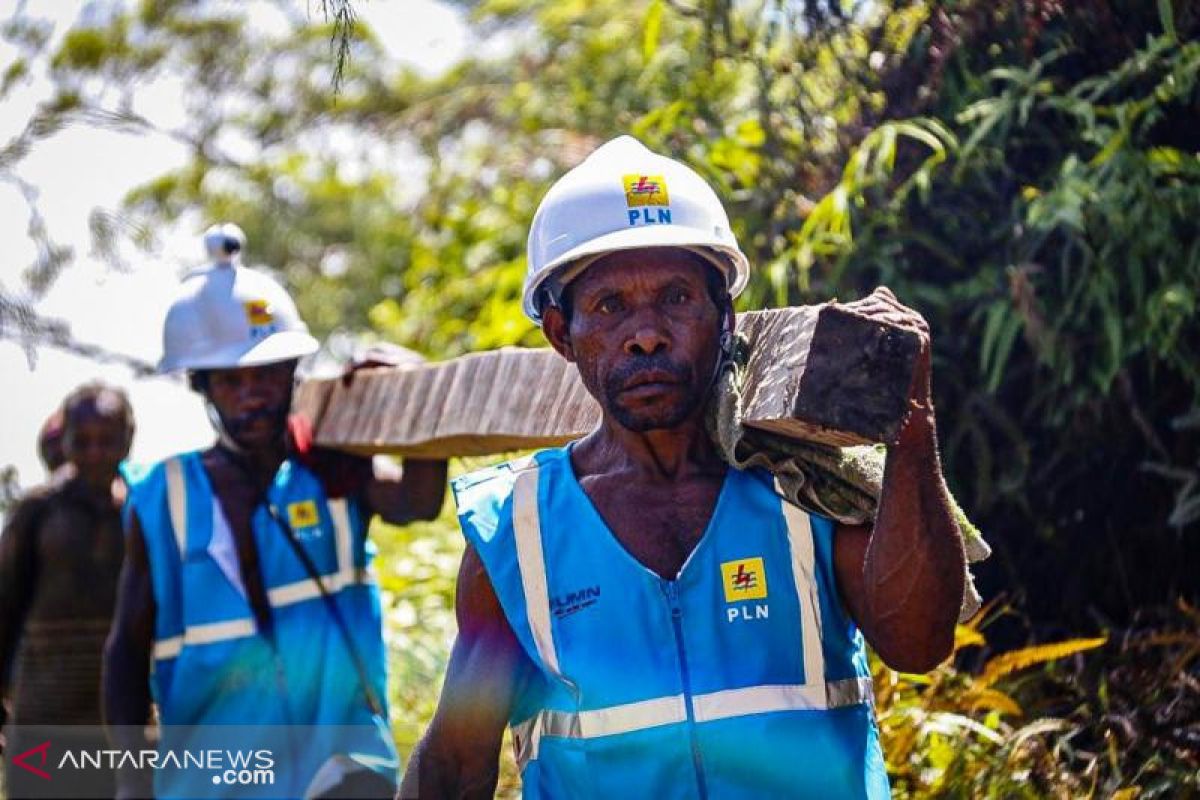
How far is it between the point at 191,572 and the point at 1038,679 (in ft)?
7.48

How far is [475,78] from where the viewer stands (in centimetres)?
1098

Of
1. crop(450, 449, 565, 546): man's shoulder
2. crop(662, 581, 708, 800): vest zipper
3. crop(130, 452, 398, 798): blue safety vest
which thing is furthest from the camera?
crop(130, 452, 398, 798): blue safety vest

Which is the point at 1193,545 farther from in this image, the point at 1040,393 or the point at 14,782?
the point at 14,782

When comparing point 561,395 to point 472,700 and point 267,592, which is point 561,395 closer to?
point 472,700

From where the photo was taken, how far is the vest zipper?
292cm

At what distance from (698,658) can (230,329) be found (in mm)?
2475

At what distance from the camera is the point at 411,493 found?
5.06 meters

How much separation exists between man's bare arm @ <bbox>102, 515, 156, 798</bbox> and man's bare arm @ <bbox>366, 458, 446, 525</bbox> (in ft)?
2.18

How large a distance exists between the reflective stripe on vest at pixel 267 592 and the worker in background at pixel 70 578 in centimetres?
189

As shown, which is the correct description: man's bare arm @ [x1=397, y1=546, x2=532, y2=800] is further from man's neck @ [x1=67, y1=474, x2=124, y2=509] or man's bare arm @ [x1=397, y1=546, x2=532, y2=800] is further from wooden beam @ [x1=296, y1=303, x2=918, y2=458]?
man's neck @ [x1=67, y1=474, x2=124, y2=509]

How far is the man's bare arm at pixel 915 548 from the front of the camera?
8.85 ft

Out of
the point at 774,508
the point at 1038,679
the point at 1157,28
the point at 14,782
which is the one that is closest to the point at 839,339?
the point at 774,508

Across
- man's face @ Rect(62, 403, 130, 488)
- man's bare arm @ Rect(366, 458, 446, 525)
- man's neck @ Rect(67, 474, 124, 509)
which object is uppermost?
man's face @ Rect(62, 403, 130, 488)

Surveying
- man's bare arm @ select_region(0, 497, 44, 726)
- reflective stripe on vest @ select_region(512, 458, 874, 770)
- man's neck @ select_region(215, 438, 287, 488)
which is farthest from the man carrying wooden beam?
man's bare arm @ select_region(0, 497, 44, 726)
